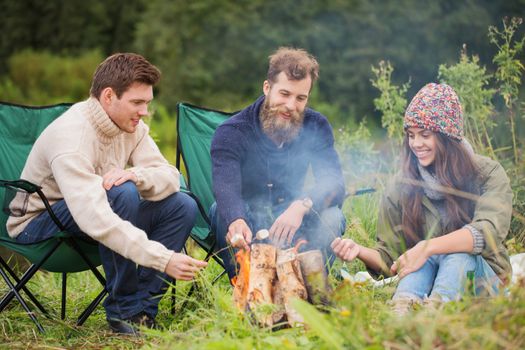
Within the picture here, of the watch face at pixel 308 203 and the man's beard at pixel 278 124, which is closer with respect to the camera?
the watch face at pixel 308 203

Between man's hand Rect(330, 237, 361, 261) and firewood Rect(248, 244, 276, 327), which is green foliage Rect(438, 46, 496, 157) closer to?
man's hand Rect(330, 237, 361, 261)

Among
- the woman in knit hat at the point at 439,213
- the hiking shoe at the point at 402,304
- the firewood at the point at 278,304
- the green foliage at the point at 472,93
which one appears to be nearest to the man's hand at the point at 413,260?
the woman in knit hat at the point at 439,213

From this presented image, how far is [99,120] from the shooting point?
9.70 feet

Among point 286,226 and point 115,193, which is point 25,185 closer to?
point 115,193

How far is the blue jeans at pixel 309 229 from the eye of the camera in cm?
309

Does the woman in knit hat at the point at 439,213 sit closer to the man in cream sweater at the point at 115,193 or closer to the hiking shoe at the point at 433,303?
the hiking shoe at the point at 433,303

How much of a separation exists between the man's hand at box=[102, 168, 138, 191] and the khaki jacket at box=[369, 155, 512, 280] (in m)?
0.98

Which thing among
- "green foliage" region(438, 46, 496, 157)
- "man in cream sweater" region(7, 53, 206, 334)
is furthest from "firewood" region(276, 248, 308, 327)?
"green foliage" region(438, 46, 496, 157)

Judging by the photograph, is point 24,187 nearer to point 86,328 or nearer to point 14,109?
point 86,328

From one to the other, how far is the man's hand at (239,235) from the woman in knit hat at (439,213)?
1.07 feet

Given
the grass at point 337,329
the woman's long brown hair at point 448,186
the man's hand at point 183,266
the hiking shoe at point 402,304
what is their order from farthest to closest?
the woman's long brown hair at point 448,186 < the man's hand at point 183,266 < the hiking shoe at point 402,304 < the grass at point 337,329

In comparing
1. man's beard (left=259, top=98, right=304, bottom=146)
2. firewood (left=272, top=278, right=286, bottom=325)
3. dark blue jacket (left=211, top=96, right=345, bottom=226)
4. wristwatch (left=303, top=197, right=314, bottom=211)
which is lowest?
firewood (left=272, top=278, right=286, bottom=325)

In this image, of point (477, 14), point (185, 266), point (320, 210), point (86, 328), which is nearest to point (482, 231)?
point (320, 210)

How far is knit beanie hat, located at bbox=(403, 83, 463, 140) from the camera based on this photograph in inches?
113
